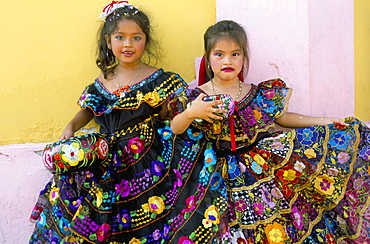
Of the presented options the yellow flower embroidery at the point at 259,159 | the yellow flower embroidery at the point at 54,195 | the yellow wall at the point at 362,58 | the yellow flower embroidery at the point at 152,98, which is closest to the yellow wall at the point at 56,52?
the yellow flower embroidery at the point at 152,98

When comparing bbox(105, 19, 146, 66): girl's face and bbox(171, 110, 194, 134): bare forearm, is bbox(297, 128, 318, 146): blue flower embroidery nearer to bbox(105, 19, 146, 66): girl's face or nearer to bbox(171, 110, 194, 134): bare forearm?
bbox(171, 110, 194, 134): bare forearm

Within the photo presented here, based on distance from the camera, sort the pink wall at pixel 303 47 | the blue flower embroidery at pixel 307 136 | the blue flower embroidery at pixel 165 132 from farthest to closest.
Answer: the pink wall at pixel 303 47 < the blue flower embroidery at pixel 165 132 < the blue flower embroidery at pixel 307 136

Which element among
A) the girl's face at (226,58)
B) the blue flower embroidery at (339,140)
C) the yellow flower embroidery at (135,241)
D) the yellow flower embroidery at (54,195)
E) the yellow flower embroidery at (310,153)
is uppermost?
the girl's face at (226,58)

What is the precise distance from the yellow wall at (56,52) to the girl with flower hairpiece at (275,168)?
657 mm

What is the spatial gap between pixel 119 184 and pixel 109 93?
1.83 feet

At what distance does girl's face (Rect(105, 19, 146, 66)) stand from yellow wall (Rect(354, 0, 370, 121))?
1.54m

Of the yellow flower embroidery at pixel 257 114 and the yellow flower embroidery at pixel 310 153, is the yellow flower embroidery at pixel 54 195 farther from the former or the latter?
the yellow flower embroidery at pixel 310 153

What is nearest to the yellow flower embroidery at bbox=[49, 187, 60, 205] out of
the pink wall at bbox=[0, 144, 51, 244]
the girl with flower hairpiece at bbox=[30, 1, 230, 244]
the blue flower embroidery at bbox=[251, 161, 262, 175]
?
the girl with flower hairpiece at bbox=[30, 1, 230, 244]

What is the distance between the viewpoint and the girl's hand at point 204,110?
207cm

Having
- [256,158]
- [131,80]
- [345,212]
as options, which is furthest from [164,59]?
[345,212]

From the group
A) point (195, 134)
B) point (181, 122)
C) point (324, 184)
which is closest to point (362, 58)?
point (324, 184)

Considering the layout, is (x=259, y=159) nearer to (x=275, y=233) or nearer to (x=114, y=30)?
(x=275, y=233)

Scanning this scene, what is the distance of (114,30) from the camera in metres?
2.59

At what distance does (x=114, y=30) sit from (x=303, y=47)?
1119mm
